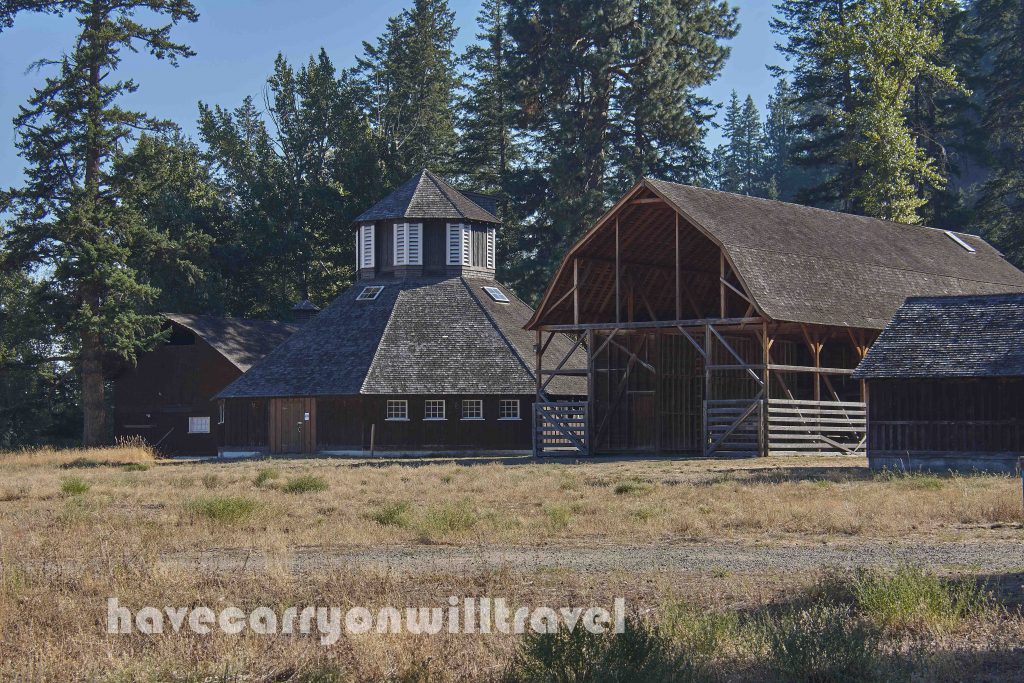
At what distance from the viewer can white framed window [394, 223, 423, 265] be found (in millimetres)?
59562

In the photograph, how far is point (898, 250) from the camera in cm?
5388

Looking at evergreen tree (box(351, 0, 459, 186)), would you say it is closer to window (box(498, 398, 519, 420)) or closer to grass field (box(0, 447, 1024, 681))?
window (box(498, 398, 519, 420))

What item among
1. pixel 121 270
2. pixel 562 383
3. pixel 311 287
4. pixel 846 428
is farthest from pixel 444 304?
pixel 311 287

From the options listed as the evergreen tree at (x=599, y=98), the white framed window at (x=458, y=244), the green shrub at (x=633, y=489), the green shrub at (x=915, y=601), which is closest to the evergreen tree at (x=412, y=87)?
the evergreen tree at (x=599, y=98)

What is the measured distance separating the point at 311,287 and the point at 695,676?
6808 centimetres

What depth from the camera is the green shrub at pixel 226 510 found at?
22.9m

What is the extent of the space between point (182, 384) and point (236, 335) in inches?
136

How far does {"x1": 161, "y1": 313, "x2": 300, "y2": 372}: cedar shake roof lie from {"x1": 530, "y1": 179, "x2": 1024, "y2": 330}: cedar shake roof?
711 inches

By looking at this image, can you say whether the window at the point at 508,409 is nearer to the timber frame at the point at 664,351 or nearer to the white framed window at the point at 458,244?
the timber frame at the point at 664,351

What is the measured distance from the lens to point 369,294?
193ft

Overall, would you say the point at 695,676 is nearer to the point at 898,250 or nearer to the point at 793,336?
the point at 793,336

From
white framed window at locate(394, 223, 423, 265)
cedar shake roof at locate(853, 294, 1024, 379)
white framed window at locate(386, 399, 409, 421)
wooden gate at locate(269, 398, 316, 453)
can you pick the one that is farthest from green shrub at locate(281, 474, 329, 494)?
white framed window at locate(394, 223, 423, 265)

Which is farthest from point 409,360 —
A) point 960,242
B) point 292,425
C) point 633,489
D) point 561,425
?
point 633,489

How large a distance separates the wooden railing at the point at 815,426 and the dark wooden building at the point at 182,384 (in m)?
26.4
